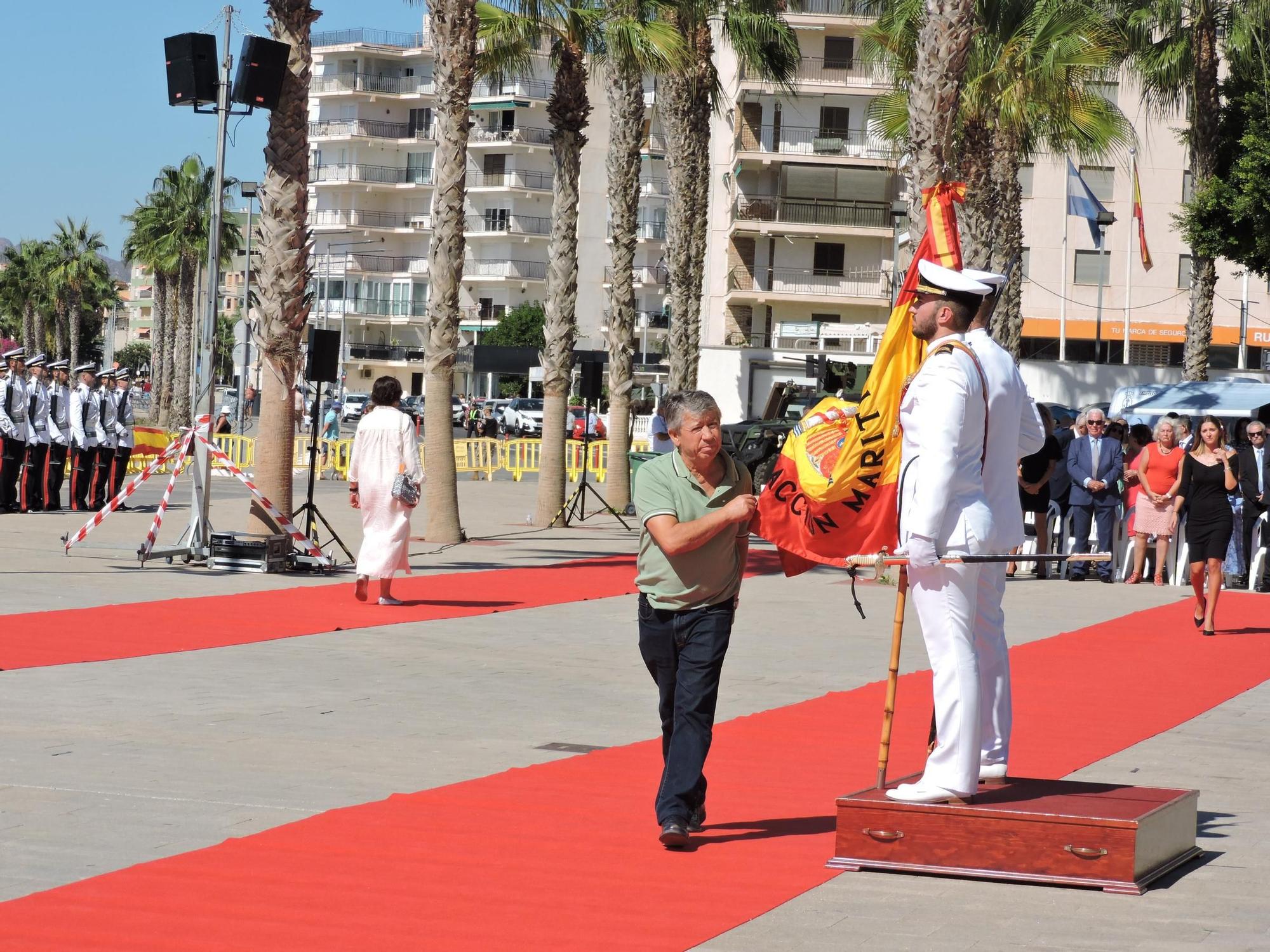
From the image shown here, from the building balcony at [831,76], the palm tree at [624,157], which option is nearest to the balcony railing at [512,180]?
the building balcony at [831,76]

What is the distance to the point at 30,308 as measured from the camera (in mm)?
107438

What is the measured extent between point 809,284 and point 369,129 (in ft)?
126

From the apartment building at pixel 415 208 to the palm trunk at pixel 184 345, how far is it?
19101 millimetres

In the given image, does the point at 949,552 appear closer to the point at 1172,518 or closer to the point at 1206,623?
the point at 1206,623

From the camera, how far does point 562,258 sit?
2458 cm

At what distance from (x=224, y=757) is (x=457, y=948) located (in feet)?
10.5

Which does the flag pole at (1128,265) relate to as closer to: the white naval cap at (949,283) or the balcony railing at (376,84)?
the balcony railing at (376,84)

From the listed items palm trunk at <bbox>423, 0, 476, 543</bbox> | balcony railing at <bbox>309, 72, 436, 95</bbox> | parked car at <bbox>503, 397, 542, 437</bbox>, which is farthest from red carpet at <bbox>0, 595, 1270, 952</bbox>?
balcony railing at <bbox>309, 72, 436, 95</bbox>

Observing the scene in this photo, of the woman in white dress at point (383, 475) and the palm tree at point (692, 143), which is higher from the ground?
the palm tree at point (692, 143)

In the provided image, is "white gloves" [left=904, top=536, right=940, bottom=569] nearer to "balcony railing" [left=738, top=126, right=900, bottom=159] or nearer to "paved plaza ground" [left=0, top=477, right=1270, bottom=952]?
"paved plaza ground" [left=0, top=477, right=1270, bottom=952]

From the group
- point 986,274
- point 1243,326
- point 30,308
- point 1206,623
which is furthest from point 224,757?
point 30,308

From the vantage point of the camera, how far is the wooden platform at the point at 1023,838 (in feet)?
19.7

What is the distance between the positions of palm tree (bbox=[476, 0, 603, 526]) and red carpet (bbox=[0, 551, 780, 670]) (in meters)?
6.18

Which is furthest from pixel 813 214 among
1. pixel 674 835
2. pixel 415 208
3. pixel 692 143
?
pixel 674 835
